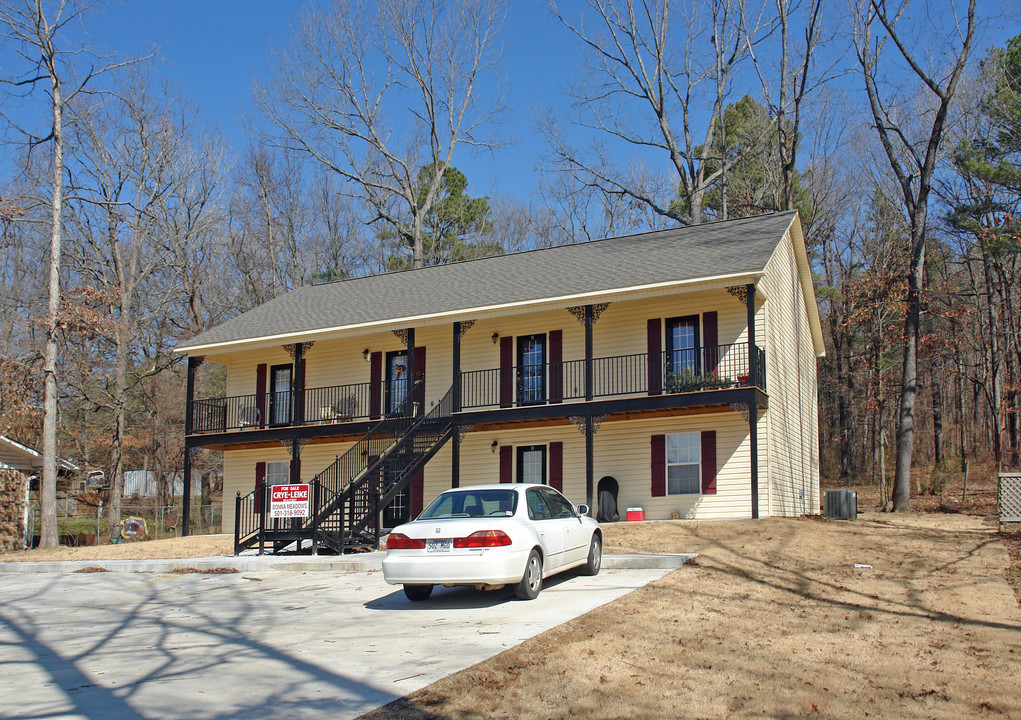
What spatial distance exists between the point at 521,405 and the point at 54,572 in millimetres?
11338

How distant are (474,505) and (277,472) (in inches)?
738

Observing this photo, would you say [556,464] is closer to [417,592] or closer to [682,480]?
[682,480]

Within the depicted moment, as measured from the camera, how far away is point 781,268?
24750 millimetres

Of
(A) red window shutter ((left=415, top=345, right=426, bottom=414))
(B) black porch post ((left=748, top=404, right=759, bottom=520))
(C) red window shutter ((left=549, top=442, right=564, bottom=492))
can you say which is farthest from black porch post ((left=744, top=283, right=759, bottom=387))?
(A) red window shutter ((left=415, top=345, right=426, bottom=414))

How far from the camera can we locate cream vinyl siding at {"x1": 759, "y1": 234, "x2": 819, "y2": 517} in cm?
2214

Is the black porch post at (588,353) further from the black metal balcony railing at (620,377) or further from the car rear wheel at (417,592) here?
the car rear wheel at (417,592)

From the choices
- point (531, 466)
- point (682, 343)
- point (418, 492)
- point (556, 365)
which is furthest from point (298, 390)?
point (682, 343)

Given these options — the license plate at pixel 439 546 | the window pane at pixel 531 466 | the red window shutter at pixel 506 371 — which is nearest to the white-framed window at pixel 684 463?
the window pane at pixel 531 466

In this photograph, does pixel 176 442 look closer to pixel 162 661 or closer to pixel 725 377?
pixel 725 377

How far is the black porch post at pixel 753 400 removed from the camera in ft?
63.5

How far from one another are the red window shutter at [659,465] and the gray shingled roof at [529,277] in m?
4.12

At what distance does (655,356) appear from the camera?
22297mm

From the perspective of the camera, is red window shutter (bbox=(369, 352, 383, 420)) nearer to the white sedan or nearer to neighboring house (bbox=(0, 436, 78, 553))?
neighboring house (bbox=(0, 436, 78, 553))

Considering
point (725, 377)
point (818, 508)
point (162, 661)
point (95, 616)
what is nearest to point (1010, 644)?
point (162, 661)
